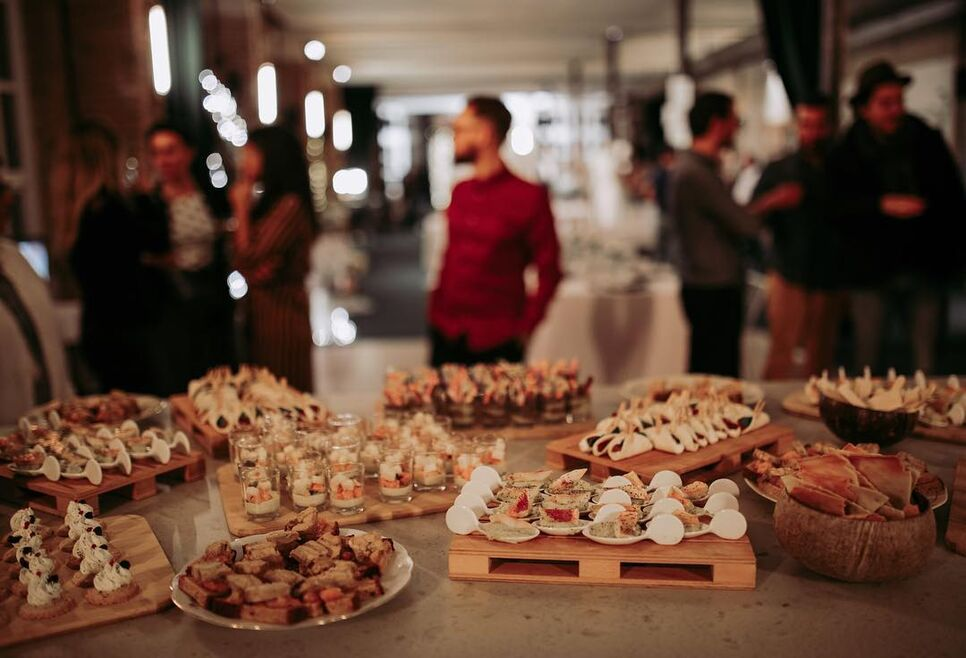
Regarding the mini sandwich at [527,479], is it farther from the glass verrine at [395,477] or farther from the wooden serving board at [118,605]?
the wooden serving board at [118,605]

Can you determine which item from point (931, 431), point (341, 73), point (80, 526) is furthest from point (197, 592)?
point (341, 73)

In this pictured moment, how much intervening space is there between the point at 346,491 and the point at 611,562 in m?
0.50

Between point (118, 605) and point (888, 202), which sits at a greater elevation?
point (888, 202)

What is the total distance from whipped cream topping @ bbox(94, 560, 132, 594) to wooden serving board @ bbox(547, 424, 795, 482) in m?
0.85

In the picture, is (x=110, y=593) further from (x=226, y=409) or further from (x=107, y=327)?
(x=107, y=327)

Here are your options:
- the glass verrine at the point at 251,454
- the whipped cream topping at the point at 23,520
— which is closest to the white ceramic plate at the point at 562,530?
the glass verrine at the point at 251,454

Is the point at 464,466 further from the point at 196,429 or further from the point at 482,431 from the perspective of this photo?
the point at 196,429

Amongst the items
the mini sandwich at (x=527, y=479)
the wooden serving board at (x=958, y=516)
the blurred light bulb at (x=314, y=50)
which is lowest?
the wooden serving board at (x=958, y=516)

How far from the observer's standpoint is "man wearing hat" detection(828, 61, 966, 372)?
3.72 meters

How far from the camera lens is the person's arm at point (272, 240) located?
336 centimetres

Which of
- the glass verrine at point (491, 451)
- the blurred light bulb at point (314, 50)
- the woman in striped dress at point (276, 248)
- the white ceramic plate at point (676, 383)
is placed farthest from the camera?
the blurred light bulb at point (314, 50)

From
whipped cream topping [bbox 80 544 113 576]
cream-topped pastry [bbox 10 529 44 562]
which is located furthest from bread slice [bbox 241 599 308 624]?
cream-topped pastry [bbox 10 529 44 562]

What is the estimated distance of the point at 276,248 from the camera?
3.37 meters

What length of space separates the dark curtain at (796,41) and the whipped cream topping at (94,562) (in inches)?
144
